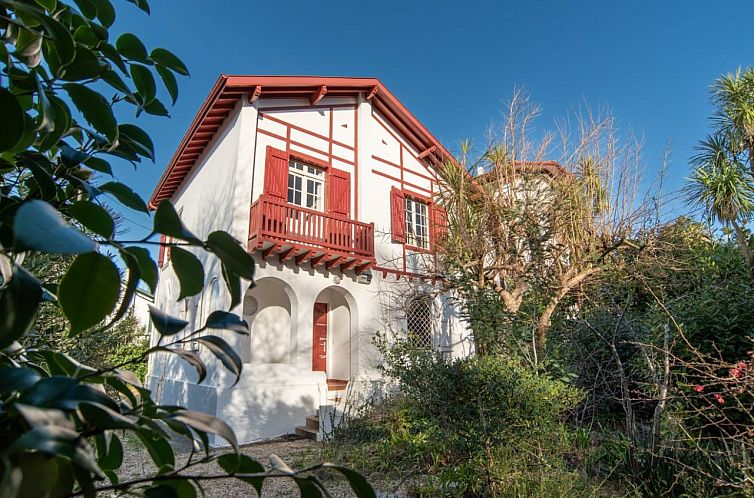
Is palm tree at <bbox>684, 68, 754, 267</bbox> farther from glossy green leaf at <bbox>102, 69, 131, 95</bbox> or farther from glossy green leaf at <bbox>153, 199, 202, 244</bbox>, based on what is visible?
glossy green leaf at <bbox>153, 199, 202, 244</bbox>

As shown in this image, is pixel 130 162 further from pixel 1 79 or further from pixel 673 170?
pixel 673 170

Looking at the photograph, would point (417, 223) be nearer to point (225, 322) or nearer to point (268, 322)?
point (268, 322)

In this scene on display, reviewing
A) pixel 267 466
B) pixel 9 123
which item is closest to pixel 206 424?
pixel 9 123

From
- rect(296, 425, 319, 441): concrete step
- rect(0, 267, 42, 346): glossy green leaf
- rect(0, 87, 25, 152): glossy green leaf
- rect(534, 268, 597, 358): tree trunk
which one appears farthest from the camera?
rect(296, 425, 319, 441): concrete step

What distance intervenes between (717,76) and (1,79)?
557 inches

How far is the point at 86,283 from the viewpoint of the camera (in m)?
0.53

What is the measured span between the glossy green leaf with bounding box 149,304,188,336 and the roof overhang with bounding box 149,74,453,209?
9.54m

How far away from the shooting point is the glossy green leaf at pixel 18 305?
46 cm

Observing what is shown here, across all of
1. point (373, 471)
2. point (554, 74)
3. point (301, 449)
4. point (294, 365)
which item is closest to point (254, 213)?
point (294, 365)

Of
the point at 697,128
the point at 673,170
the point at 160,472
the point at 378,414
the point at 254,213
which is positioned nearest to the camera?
the point at 160,472

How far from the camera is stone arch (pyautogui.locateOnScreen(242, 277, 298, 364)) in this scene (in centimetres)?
979

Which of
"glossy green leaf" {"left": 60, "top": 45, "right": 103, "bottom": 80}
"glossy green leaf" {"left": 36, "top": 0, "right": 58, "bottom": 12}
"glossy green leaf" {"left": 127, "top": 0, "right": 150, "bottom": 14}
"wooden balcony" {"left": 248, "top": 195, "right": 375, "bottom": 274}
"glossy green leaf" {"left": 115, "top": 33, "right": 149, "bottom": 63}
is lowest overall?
"glossy green leaf" {"left": 60, "top": 45, "right": 103, "bottom": 80}

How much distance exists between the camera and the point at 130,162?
108 centimetres

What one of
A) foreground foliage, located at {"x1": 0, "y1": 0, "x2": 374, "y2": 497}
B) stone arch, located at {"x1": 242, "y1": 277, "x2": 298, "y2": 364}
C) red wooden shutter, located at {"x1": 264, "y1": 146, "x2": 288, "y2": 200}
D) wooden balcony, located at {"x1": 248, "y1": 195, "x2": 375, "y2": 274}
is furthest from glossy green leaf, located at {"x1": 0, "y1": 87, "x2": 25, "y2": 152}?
stone arch, located at {"x1": 242, "y1": 277, "x2": 298, "y2": 364}
